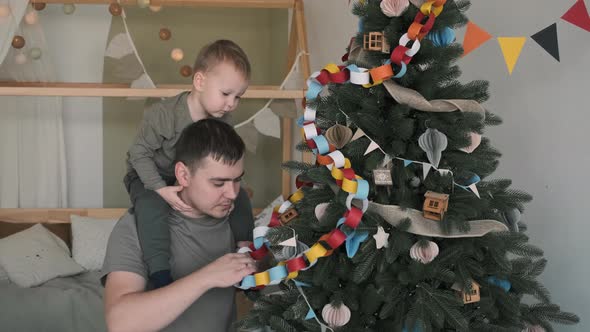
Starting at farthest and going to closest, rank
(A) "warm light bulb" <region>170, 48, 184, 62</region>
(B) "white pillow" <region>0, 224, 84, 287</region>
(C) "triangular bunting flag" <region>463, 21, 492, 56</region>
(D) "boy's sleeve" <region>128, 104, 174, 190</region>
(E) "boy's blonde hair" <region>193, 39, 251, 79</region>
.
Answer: (A) "warm light bulb" <region>170, 48, 184, 62</region> < (B) "white pillow" <region>0, 224, 84, 287</region> < (E) "boy's blonde hair" <region>193, 39, 251, 79</region> < (D) "boy's sleeve" <region>128, 104, 174, 190</region> < (C) "triangular bunting flag" <region>463, 21, 492, 56</region>

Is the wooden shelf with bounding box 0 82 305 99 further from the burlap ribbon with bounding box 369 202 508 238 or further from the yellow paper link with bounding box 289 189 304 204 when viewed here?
the burlap ribbon with bounding box 369 202 508 238

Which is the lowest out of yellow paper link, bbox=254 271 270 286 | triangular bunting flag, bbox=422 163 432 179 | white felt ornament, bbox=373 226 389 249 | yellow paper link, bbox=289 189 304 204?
yellow paper link, bbox=254 271 270 286

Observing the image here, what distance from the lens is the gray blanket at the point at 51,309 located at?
3.53m

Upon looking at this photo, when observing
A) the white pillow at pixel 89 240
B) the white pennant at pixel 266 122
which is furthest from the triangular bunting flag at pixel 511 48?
the white pillow at pixel 89 240

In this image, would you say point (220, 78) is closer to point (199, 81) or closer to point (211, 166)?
point (199, 81)

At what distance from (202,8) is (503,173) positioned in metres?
2.54

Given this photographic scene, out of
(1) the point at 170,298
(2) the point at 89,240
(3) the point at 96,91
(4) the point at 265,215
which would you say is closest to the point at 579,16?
(1) the point at 170,298

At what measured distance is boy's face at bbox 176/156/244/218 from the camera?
1906 millimetres

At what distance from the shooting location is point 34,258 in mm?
3906

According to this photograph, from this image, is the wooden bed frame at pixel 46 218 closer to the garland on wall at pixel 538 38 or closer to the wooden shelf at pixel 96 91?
the wooden shelf at pixel 96 91

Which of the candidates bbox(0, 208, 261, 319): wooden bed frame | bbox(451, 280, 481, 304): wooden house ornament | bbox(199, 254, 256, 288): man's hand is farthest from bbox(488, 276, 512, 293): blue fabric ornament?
bbox(0, 208, 261, 319): wooden bed frame

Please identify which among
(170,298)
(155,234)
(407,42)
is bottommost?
(170,298)

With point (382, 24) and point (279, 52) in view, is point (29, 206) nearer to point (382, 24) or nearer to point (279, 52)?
point (279, 52)

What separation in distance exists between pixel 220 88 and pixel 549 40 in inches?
40.2
